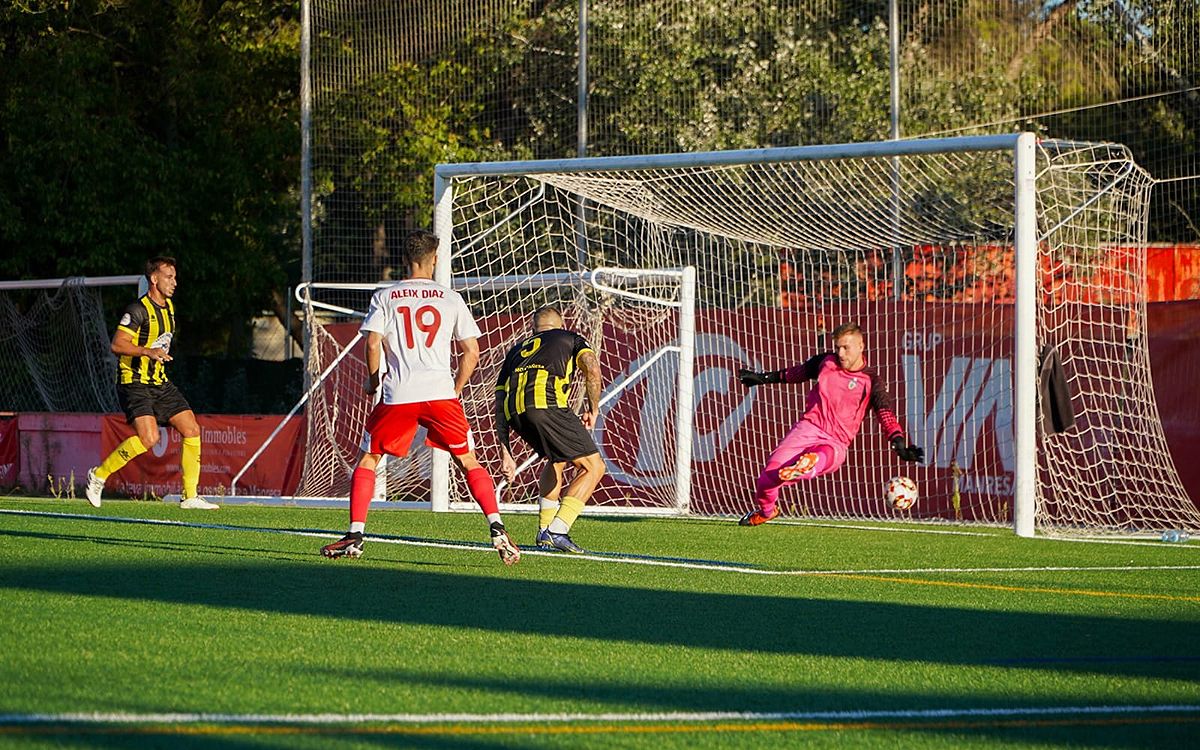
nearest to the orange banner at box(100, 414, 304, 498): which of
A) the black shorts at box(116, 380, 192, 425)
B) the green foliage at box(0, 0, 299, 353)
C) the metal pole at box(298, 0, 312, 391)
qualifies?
the metal pole at box(298, 0, 312, 391)

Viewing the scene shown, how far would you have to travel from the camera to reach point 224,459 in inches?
757

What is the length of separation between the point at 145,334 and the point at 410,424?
5.21 m

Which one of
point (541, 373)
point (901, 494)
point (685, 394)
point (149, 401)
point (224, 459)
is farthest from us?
point (224, 459)

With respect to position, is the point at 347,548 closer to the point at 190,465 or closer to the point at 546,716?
the point at 546,716

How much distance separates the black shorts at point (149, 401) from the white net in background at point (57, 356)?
9.10 m

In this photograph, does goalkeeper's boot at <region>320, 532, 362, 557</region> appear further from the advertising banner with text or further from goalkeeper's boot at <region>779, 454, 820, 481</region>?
the advertising banner with text

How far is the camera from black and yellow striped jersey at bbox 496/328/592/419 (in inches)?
430

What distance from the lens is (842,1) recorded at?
22.1 metres

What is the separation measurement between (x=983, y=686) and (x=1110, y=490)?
31.2 ft

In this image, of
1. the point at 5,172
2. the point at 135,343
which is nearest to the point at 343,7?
the point at 5,172

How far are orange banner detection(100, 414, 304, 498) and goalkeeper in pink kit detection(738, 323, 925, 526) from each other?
26.1 feet

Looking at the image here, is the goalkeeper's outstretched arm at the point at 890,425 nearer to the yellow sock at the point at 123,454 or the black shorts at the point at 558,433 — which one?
the black shorts at the point at 558,433

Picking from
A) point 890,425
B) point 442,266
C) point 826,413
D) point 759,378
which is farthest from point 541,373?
point 442,266

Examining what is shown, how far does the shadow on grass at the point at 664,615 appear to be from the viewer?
20.1ft
